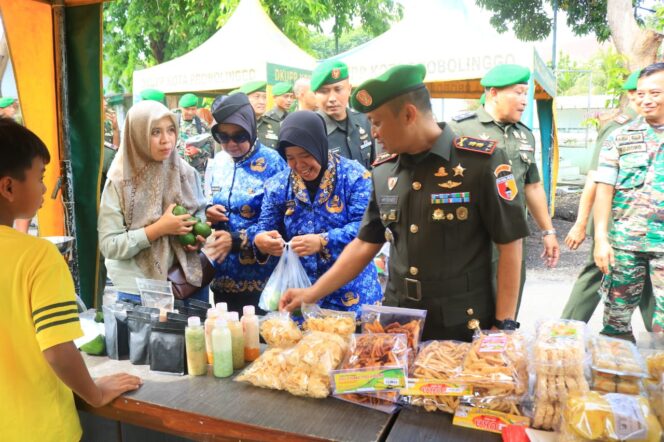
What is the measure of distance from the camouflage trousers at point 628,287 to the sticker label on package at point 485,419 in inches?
84.7

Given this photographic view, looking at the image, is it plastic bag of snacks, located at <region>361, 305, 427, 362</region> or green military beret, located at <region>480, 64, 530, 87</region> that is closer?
plastic bag of snacks, located at <region>361, 305, 427, 362</region>

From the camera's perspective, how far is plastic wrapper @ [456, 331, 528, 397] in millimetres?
1347

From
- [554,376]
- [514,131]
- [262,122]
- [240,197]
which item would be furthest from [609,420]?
[262,122]

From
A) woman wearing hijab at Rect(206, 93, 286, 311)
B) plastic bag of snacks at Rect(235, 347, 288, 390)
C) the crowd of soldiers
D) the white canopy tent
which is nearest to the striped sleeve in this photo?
plastic bag of snacks at Rect(235, 347, 288, 390)

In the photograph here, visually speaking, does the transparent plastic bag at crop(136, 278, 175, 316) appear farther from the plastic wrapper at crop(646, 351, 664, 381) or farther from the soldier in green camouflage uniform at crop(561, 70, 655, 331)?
the soldier in green camouflage uniform at crop(561, 70, 655, 331)

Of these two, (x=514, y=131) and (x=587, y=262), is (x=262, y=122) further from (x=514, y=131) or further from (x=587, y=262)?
(x=587, y=262)

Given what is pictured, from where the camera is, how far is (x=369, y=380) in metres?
1.44

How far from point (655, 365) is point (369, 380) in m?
0.74

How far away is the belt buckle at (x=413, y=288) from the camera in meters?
1.97

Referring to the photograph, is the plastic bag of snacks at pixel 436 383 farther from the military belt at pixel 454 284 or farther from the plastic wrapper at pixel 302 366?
the military belt at pixel 454 284

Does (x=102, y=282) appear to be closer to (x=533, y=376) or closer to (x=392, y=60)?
(x=533, y=376)

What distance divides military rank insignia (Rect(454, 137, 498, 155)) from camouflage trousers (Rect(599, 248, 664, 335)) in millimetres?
1787

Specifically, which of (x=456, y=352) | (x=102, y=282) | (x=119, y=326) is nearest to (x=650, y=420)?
(x=456, y=352)

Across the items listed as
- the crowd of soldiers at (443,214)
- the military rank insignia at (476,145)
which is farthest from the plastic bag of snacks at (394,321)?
the military rank insignia at (476,145)
